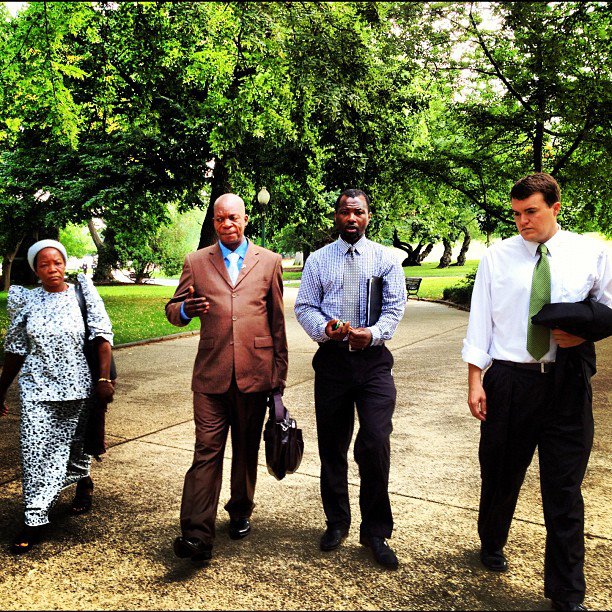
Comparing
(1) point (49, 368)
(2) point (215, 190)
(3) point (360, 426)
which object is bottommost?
(3) point (360, 426)

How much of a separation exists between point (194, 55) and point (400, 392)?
6.84m

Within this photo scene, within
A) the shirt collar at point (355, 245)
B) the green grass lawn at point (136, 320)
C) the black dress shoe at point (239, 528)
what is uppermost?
the shirt collar at point (355, 245)

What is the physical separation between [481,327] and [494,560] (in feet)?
4.19

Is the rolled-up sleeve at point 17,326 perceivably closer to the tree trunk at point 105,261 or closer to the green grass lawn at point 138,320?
the green grass lawn at point 138,320

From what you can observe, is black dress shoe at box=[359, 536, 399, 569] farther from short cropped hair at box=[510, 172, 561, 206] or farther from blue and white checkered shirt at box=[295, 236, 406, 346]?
short cropped hair at box=[510, 172, 561, 206]

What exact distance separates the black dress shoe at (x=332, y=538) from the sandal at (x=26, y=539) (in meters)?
1.70

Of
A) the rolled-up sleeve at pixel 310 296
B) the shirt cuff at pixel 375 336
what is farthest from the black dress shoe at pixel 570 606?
the rolled-up sleeve at pixel 310 296

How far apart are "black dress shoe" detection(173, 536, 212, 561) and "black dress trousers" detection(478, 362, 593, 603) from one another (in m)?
1.53

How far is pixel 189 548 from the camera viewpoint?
3.36 meters

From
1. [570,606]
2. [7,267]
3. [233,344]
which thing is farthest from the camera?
[7,267]

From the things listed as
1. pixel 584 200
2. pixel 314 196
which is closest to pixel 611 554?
pixel 584 200

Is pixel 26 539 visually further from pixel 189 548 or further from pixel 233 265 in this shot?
pixel 233 265

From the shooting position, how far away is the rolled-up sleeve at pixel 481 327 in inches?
132

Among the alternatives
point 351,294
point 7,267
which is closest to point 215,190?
point 7,267
